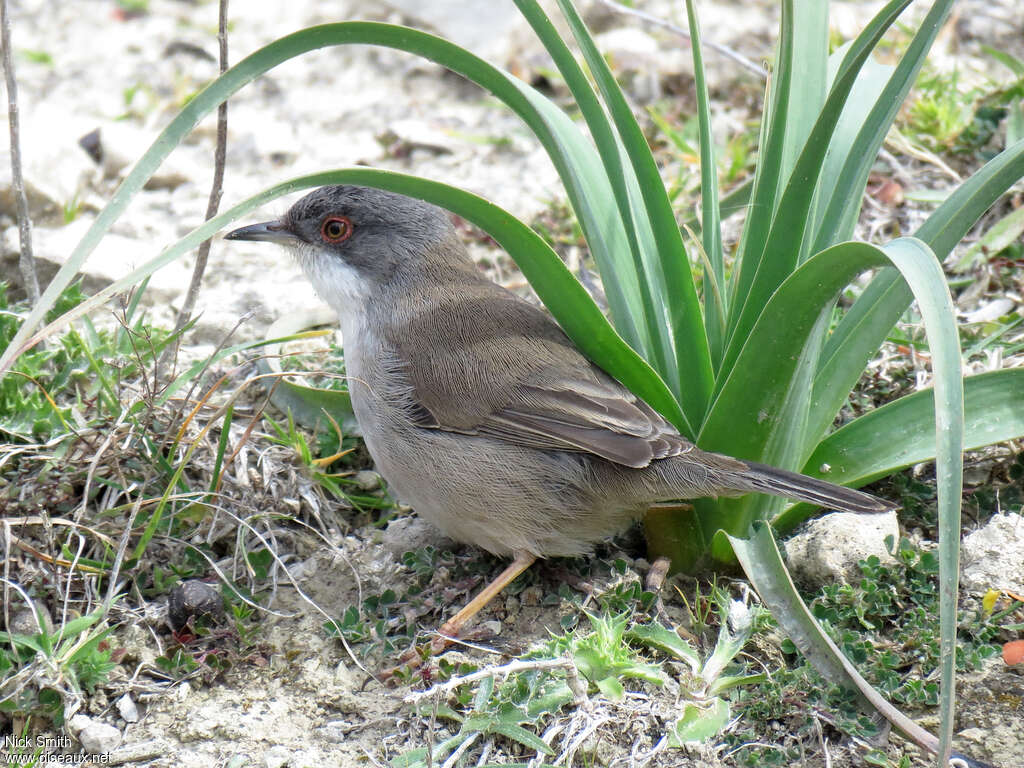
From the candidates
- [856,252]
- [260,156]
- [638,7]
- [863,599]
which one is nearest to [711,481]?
[863,599]

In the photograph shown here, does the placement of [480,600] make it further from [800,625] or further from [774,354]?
[774,354]

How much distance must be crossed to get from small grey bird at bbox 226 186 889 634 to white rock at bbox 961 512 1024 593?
0.71 meters

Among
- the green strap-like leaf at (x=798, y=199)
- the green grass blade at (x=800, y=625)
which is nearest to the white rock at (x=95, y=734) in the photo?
the green grass blade at (x=800, y=625)

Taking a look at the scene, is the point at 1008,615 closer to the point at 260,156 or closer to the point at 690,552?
the point at 690,552

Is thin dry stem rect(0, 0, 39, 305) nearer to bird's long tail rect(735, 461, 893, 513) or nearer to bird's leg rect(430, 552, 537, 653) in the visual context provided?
bird's leg rect(430, 552, 537, 653)

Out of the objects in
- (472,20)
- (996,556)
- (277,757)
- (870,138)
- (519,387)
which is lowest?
(277,757)

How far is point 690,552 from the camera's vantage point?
417cm

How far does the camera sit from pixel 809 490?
355cm

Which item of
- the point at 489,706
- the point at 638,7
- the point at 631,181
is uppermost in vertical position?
the point at 638,7

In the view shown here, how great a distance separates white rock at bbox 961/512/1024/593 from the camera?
3.83 meters

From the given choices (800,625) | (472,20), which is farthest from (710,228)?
(472,20)

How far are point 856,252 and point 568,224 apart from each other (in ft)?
10.8

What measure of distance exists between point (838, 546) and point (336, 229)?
2.54m

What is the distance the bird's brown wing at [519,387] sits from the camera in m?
3.95
